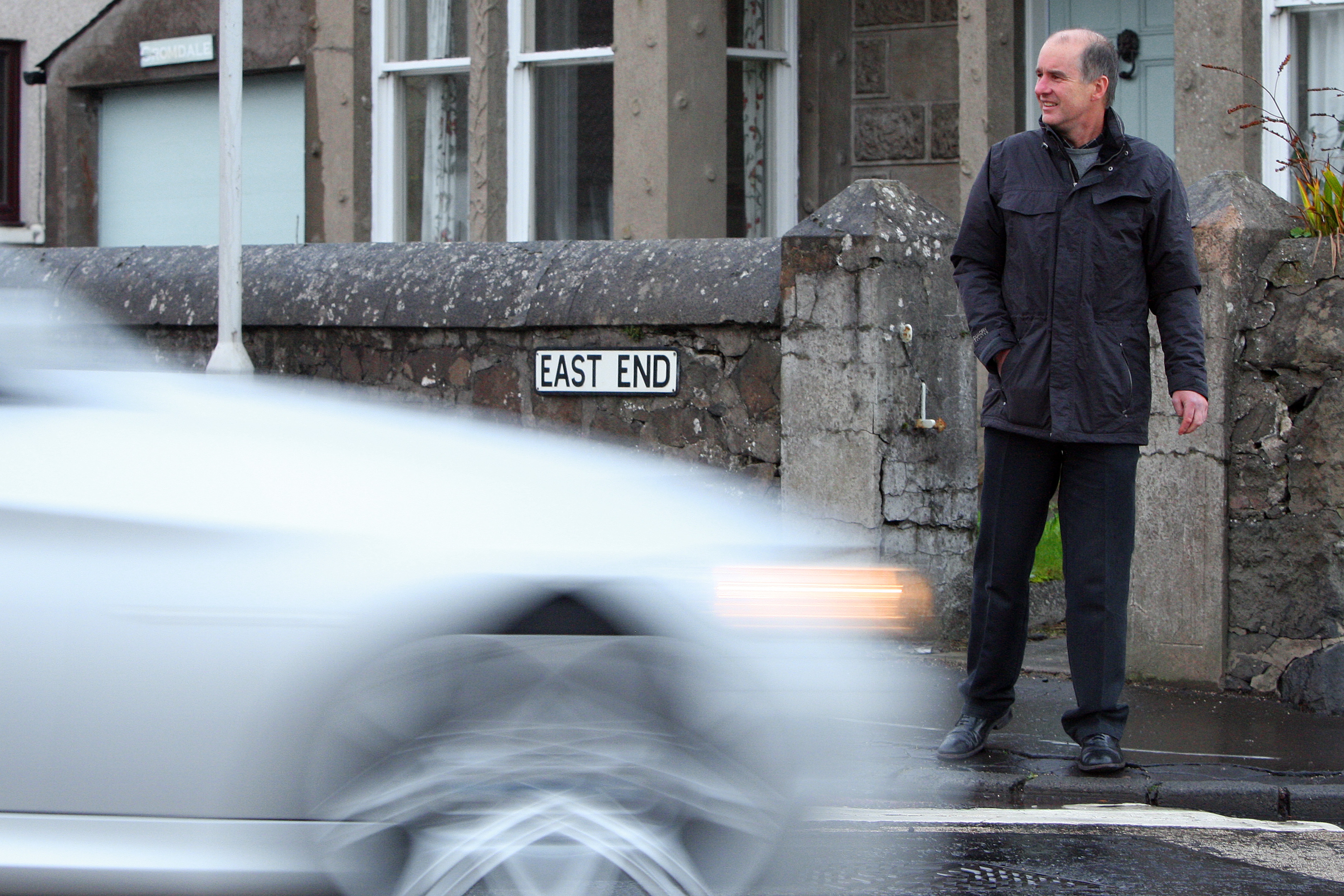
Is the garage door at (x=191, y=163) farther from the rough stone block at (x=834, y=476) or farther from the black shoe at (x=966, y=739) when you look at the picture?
the black shoe at (x=966, y=739)

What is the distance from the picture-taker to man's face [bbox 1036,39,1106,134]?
190 inches

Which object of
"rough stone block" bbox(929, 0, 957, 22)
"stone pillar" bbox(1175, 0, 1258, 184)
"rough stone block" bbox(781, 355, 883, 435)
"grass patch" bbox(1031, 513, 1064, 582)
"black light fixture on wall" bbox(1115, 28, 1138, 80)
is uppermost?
"rough stone block" bbox(929, 0, 957, 22)

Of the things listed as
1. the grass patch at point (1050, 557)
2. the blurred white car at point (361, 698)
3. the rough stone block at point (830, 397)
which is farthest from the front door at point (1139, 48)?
the blurred white car at point (361, 698)

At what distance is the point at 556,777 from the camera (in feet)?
9.23

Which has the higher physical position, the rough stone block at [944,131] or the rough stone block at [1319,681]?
the rough stone block at [944,131]

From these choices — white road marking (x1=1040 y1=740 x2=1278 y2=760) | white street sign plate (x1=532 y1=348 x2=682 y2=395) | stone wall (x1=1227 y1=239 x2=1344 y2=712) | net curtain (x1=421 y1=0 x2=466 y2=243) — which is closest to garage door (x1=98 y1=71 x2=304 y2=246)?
→ net curtain (x1=421 y1=0 x2=466 y2=243)

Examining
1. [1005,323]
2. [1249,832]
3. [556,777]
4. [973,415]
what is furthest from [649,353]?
[556,777]

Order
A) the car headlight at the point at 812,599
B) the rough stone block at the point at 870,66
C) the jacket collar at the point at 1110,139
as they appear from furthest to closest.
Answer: the rough stone block at the point at 870,66
the jacket collar at the point at 1110,139
the car headlight at the point at 812,599

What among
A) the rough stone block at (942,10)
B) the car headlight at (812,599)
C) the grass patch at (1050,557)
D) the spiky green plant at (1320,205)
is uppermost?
the rough stone block at (942,10)

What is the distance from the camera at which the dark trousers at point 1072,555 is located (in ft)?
16.1

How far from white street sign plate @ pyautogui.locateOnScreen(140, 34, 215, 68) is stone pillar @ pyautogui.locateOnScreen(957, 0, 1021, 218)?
7.57 meters

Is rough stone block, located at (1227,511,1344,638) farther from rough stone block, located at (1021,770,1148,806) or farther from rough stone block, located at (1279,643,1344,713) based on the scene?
rough stone block, located at (1021,770,1148,806)

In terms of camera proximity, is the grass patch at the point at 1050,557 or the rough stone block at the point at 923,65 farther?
the rough stone block at the point at 923,65

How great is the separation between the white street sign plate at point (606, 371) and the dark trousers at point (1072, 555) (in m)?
2.47
